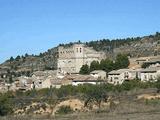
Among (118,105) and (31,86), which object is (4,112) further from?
(31,86)

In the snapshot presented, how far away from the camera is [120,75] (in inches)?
2537

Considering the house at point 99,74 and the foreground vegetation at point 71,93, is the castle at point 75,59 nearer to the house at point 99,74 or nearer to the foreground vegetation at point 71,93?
the house at point 99,74

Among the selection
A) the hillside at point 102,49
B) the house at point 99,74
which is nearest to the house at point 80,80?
the house at point 99,74

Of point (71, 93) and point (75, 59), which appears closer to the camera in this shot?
point (71, 93)

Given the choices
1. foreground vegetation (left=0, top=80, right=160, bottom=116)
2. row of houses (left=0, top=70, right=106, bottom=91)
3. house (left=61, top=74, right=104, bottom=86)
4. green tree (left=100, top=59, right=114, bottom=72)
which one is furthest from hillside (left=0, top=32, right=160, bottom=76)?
foreground vegetation (left=0, top=80, right=160, bottom=116)

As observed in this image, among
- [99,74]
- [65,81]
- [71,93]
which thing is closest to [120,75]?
[99,74]

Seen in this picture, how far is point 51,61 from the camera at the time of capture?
5443 inches

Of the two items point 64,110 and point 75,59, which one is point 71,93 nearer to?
point 64,110

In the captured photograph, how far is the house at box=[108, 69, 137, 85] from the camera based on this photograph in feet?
211

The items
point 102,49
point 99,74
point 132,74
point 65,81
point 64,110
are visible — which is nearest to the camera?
point 64,110

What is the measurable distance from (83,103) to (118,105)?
5558 mm

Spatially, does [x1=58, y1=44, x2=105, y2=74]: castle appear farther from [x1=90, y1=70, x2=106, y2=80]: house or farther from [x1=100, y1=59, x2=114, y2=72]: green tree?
[x1=90, y1=70, x2=106, y2=80]: house

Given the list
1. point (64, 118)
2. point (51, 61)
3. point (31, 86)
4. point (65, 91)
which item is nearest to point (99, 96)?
point (65, 91)

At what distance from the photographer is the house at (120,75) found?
64438 millimetres
